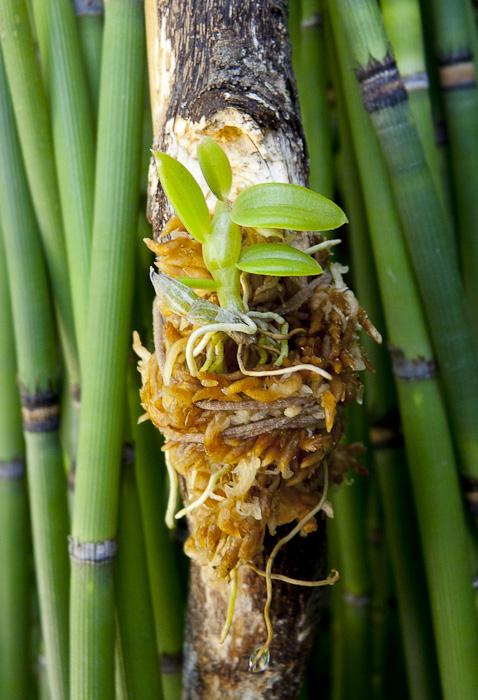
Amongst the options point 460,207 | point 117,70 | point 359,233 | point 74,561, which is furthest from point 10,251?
point 460,207

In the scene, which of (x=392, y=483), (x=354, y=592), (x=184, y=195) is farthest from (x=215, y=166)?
(x=354, y=592)

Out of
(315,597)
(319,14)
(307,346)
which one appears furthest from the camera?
(319,14)

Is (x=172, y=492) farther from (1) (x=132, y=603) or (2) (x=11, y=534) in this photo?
(2) (x=11, y=534)

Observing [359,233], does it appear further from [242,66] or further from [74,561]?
[74,561]

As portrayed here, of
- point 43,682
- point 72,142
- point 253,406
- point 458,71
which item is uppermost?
point 458,71

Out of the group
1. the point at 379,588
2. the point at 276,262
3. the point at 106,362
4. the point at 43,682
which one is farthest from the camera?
the point at 379,588

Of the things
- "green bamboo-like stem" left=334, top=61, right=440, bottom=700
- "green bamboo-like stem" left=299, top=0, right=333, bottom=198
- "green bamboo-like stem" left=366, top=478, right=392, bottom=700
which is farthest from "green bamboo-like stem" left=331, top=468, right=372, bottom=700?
"green bamboo-like stem" left=299, top=0, right=333, bottom=198
